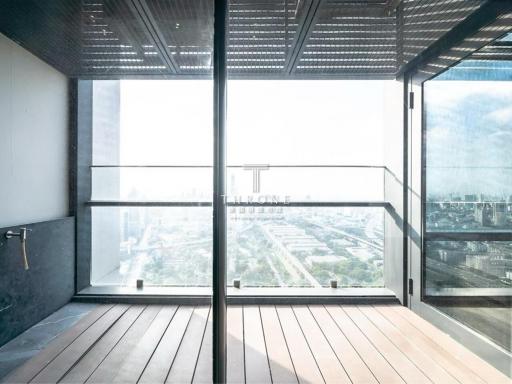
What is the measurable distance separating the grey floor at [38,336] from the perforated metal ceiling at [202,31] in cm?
129

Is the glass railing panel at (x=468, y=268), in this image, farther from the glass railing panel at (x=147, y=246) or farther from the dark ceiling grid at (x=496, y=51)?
the glass railing panel at (x=147, y=246)

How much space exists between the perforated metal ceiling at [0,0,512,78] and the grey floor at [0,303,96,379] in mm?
1294

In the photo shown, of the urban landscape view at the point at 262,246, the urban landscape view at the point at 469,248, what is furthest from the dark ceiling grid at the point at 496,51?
the urban landscape view at the point at 262,246

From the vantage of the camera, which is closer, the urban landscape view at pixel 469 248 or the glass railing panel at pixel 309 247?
the urban landscape view at pixel 469 248

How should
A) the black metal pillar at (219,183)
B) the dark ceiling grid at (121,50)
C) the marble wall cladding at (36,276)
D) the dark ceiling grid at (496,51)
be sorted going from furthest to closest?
1. the dark ceiling grid at (121,50)
2. the marble wall cladding at (36,276)
3. the dark ceiling grid at (496,51)
4. the black metal pillar at (219,183)

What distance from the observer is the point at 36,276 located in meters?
1.58

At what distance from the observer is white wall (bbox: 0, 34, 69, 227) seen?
1.47 metres

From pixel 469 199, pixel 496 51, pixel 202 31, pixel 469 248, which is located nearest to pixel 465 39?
pixel 496 51

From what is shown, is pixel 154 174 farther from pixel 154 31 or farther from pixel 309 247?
pixel 309 247

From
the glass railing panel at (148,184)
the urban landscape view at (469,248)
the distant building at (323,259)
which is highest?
the glass railing panel at (148,184)

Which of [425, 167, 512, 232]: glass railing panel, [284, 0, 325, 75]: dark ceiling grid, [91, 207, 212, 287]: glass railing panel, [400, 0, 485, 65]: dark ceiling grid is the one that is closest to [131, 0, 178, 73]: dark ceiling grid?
[284, 0, 325, 75]: dark ceiling grid

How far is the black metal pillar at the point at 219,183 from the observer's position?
1.20 metres

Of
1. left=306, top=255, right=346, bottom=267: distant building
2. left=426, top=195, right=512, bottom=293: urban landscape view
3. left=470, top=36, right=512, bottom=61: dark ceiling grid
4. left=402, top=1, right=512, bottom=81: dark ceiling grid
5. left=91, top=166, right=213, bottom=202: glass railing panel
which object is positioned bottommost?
left=306, top=255, right=346, bottom=267: distant building

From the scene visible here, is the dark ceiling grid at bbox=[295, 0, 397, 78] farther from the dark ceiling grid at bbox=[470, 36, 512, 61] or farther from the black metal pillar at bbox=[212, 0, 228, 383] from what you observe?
the black metal pillar at bbox=[212, 0, 228, 383]
